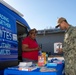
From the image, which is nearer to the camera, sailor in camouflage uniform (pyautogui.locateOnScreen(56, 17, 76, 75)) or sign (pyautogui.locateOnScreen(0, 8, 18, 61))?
sailor in camouflage uniform (pyautogui.locateOnScreen(56, 17, 76, 75))

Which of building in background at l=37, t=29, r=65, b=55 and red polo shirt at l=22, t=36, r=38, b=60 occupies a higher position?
building in background at l=37, t=29, r=65, b=55

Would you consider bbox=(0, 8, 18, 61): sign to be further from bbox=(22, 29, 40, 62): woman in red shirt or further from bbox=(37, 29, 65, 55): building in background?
bbox=(37, 29, 65, 55): building in background

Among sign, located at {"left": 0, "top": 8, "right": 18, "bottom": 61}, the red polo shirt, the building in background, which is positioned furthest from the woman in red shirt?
the building in background

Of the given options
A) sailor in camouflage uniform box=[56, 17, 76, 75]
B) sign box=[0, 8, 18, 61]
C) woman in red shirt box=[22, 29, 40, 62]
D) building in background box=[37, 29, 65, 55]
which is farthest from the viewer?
building in background box=[37, 29, 65, 55]

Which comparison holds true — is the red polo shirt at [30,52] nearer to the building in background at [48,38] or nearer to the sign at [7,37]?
the sign at [7,37]

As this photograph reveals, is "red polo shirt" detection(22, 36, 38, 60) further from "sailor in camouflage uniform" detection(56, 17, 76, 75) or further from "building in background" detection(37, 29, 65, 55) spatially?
"building in background" detection(37, 29, 65, 55)

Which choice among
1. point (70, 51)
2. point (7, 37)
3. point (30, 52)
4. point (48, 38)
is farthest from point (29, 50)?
point (48, 38)

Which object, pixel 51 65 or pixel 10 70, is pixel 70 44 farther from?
pixel 10 70

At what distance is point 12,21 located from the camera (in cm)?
356

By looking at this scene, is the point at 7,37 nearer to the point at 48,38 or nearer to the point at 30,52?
the point at 30,52

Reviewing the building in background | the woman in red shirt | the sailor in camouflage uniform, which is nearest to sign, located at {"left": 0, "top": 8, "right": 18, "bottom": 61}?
the woman in red shirt

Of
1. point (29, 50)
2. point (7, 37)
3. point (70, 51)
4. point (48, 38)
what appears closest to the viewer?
point (70, 51)

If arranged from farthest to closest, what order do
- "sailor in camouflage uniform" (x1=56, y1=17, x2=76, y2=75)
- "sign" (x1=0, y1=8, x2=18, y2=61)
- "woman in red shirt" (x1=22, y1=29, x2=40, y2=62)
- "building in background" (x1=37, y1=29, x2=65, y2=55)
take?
"building in background" (x1=37, y1=29, x2=65, y2=55) → "woman in red shirt" (x1=22, y1=29, x2=40, y2=62) → "sign" (x1=0, y1=8, x2=18, y2=61) → "sailor in camouflage uniform" (x1=56, y1=17, x2=76, y2=75)

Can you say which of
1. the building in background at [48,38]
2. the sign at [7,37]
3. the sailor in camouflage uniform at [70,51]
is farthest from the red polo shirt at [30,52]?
the building in background at [48,38]
